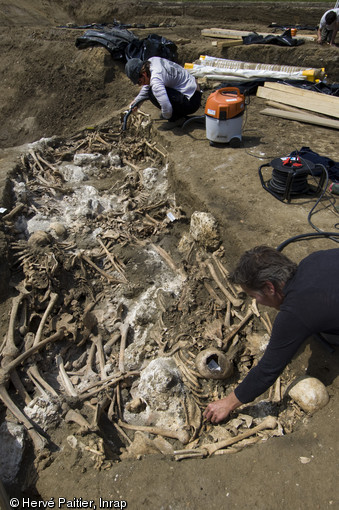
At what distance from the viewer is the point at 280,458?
7.87 ft

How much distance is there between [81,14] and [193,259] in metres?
18.6

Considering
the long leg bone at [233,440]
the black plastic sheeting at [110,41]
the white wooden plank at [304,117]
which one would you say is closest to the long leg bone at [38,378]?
the long leg bone at [233,440]

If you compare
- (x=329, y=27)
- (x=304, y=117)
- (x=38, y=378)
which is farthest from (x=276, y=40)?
(x=38, y=378)

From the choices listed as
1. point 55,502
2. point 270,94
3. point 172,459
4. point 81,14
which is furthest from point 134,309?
point 81,14

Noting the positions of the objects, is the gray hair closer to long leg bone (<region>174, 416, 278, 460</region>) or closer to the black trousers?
long leg bone (<region>174, 416, 278, 460</region>)

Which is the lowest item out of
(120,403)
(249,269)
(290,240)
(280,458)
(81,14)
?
(120,403)

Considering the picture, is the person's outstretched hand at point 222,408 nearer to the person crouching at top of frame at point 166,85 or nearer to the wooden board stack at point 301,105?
the person crouching at top of frame at point 166,85

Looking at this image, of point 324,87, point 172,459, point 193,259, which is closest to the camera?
point 172,459

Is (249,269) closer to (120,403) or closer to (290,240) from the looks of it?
(290,240)

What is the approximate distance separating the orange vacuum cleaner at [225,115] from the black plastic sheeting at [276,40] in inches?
214

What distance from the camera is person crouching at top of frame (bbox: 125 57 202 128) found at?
248 inches

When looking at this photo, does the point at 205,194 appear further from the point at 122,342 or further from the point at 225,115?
the point at 122,342

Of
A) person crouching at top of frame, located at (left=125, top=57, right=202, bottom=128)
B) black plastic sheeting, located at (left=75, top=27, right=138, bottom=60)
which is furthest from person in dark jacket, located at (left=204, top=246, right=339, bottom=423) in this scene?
black plastic sheeting, located at (left=75, top=27, right=138, bottom=60)

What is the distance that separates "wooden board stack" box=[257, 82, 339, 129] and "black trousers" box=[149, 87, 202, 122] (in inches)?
62.8
